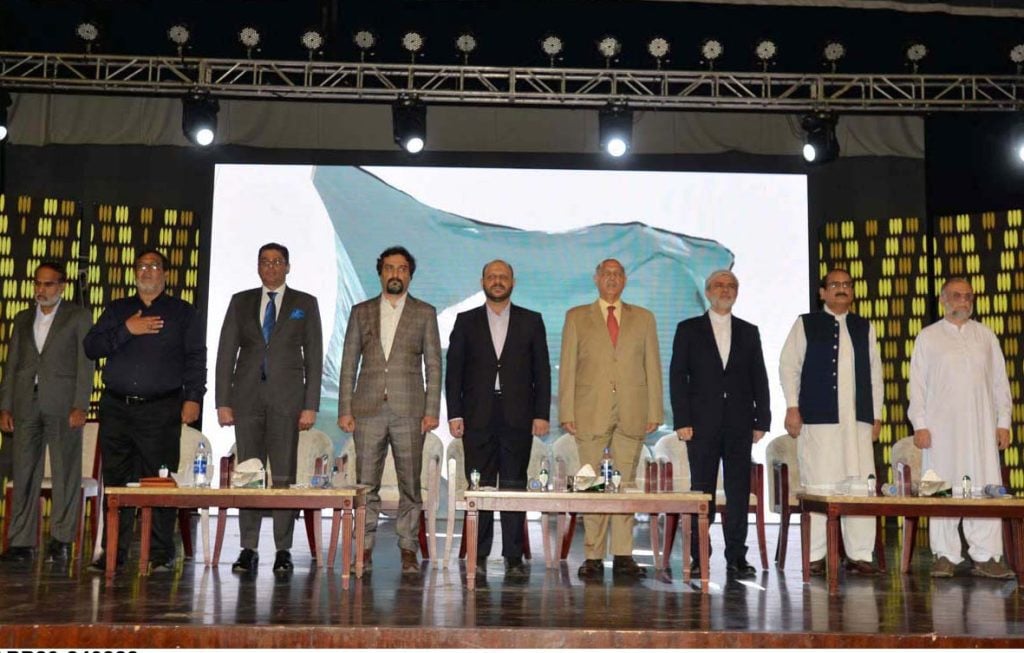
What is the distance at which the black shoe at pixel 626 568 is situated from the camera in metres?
5.46

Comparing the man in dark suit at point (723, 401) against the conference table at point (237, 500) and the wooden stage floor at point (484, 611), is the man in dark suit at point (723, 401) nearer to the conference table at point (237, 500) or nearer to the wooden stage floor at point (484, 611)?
the wooden stage floor at point (484, 611)

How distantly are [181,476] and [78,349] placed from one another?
126cm

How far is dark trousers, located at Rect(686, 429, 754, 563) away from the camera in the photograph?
5652mm

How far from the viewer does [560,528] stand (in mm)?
6309

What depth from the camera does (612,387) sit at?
5684mm

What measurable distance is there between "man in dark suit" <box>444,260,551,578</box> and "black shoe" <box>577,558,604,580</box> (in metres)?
0.39

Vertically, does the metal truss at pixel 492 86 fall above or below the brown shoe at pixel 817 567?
above

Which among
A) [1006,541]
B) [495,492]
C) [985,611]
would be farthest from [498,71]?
[985,611]

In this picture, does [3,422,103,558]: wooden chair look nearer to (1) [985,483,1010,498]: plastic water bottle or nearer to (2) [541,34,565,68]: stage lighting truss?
(2) [541,34,565,68]: stage lighting truss

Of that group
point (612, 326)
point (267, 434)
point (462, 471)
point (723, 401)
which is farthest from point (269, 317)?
point (723, 401)

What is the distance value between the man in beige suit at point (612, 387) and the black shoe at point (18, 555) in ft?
9.65

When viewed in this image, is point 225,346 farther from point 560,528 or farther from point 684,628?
point 684,628

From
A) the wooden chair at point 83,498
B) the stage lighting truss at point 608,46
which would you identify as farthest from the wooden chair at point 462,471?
the stage lighting truss at point 608,46

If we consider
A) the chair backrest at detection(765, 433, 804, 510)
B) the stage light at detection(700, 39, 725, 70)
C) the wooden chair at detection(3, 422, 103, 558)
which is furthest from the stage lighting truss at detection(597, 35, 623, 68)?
the wooden chair at detection(3, 422, 103, 558)
